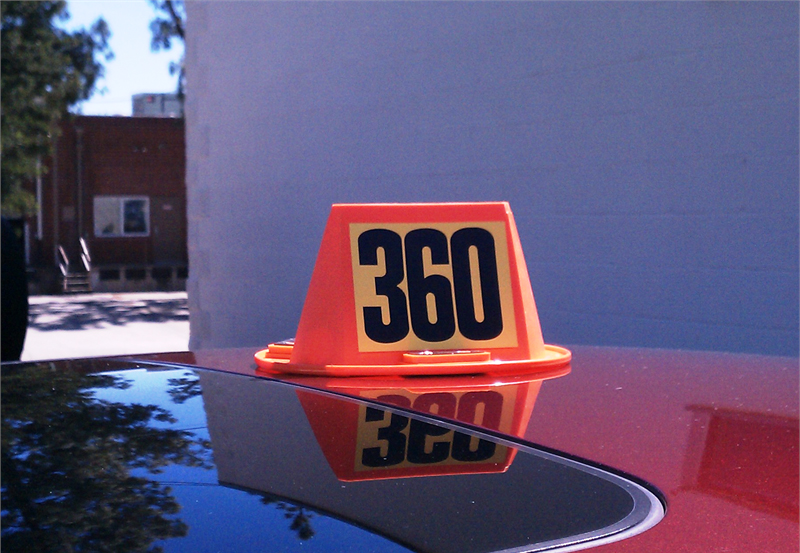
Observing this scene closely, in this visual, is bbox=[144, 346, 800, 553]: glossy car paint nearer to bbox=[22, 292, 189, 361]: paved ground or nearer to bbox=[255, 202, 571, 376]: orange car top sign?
bbox=[255, 202, 571, 376]: orange car top sign

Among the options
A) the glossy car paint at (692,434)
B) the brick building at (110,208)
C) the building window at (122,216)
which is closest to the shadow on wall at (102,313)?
the brick building at (110,208)

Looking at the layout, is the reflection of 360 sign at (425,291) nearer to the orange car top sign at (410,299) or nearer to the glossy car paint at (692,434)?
the orange car top sign at (410,299)

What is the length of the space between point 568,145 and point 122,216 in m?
24.4

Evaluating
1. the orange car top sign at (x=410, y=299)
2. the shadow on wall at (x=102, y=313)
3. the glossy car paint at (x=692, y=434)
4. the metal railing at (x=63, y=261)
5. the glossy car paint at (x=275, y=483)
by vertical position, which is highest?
the orange car top sign at (x=410, y=299)

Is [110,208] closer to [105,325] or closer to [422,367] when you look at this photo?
[105,325]

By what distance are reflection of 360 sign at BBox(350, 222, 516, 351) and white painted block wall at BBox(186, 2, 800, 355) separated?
8.34 feet

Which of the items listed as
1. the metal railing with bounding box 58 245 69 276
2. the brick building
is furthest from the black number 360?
the metal railing with bounding box 58 245 69 276

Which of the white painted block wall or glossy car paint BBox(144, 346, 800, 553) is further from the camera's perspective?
the white painted block wall

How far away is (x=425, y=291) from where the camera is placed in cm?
193

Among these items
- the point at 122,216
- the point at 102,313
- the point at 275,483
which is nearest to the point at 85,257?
the point at 122,216

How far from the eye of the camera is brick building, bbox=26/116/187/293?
26.0 metres

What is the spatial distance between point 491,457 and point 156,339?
1263cm

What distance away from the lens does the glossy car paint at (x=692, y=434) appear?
92 cm

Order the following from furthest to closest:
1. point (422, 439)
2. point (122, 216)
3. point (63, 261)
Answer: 1. point (122, 216)
2. point (63, 261)
3. point (422, 439)
